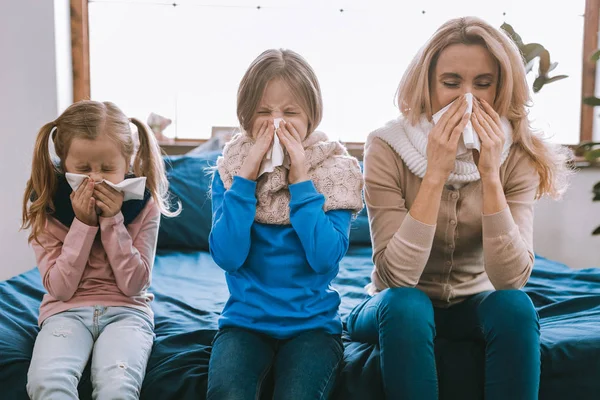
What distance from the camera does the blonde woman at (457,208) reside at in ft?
3.28

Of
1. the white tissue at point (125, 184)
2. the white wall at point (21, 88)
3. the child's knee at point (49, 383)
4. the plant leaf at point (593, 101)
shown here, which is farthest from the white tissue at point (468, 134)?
the white wall at point (21, 88)

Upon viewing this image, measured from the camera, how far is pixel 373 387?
1.08 m

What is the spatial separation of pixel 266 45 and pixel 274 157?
175 centimetres

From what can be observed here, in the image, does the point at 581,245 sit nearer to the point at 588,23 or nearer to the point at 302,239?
the point at 588,23

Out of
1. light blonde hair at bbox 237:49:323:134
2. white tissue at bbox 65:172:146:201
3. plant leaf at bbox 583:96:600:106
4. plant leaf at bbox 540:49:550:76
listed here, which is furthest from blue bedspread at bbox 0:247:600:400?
plant leaf at bbox 540:49:550:76

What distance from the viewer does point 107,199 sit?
48.5 inches

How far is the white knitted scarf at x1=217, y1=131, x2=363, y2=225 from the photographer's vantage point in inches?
46.7

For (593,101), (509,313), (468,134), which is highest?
(593,101)

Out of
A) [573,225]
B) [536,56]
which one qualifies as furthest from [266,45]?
[573,225]

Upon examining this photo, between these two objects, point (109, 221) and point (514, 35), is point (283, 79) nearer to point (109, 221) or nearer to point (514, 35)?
point (109, 221)

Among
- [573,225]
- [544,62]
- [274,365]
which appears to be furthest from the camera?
[573,225]

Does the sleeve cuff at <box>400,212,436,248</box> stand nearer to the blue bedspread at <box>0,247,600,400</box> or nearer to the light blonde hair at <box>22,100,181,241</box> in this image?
the blue bedspread at <box>0,247,600,400</box>

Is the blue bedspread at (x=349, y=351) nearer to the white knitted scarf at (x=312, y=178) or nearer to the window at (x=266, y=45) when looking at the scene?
the white knitted scarf at (x=312, y=178)

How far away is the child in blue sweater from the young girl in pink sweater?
0.21 m
